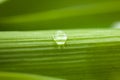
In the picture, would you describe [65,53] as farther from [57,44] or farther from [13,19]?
[13,19]

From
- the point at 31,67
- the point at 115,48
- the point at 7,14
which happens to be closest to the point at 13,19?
the point at 7,14

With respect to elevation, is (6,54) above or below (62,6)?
below

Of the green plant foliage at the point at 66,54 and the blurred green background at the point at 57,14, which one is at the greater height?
the blurred green background at the point at 57,14

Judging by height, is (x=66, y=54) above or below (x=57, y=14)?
below
